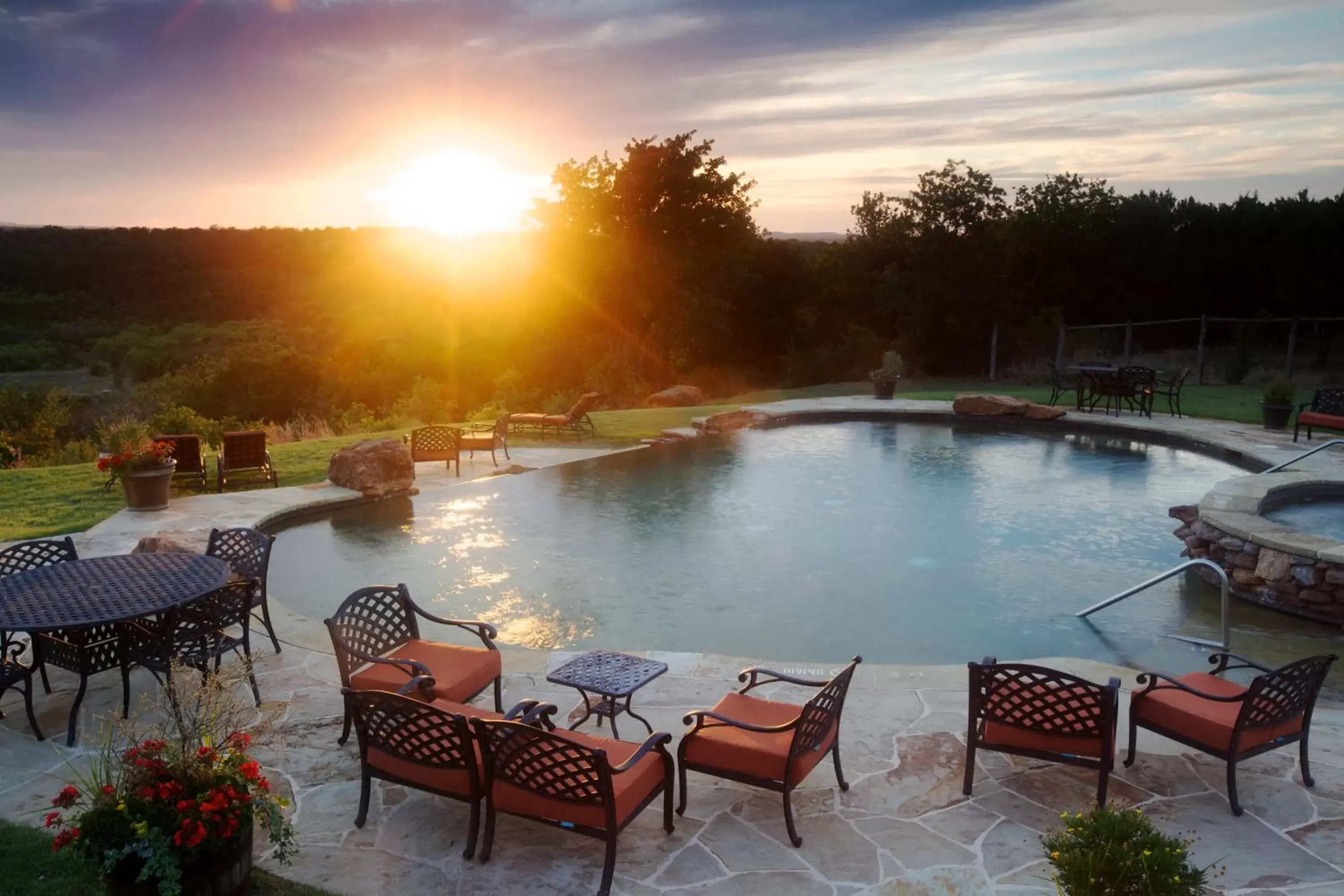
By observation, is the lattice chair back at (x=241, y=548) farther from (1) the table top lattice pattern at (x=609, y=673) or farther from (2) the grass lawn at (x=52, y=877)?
(1) the table top lattice pattern at (x=609, y=673)

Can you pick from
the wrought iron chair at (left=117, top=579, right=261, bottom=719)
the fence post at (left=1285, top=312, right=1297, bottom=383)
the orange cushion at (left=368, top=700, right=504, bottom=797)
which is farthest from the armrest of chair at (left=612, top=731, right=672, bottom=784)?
the fence post at (left=1285, top=312, right=1297, bottom=383)

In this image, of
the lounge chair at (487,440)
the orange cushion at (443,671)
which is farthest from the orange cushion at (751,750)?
Result: the lounge chair at (487,440)

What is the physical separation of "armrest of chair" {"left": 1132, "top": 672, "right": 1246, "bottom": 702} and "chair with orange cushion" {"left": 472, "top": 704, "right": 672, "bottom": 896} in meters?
2.24

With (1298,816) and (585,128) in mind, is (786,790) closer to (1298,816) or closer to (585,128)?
(1298,816)

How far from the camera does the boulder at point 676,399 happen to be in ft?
68.5

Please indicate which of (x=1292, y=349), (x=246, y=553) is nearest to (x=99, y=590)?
(x=246, y=553)

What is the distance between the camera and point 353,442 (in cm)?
1345

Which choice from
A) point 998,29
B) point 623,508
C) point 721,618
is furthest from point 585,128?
point 721,618

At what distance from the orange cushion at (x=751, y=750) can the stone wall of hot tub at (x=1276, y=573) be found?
480 cm

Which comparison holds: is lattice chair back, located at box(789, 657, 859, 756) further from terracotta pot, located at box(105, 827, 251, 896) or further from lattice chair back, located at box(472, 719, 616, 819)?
terracotta pot, located at box(105, 827, 251, 896)

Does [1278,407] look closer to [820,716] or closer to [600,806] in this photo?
[820,716]

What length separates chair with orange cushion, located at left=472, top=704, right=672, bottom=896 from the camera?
309cm

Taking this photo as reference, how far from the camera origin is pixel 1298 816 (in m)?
3.58

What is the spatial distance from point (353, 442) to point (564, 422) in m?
3.43
